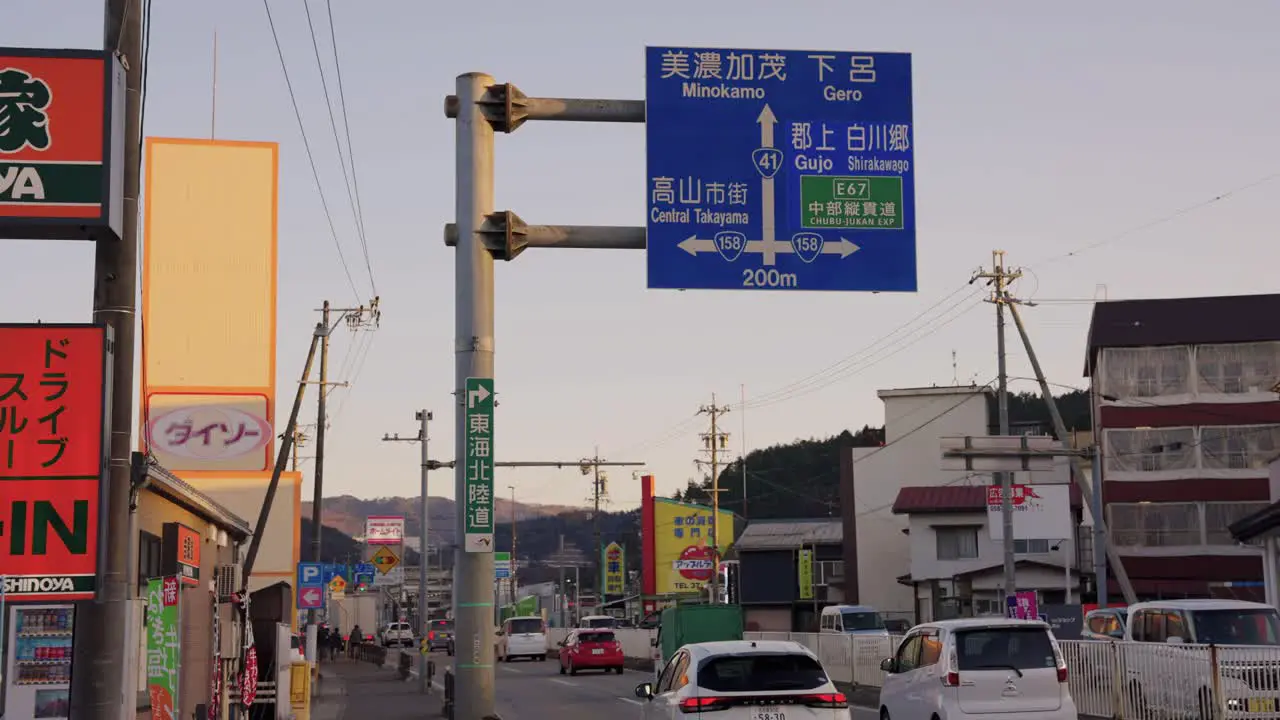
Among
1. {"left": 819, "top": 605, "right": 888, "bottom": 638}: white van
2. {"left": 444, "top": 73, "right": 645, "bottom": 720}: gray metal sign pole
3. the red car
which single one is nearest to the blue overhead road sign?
{"left": 444, "top": 73, "right": 645, "bottom": 720}: gray metal sign pole

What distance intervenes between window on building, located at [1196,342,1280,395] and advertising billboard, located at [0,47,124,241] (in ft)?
191

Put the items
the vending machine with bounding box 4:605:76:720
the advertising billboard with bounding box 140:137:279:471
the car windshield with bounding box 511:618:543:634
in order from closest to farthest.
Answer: the vending machine with bounding box 4:605:76:720 → the advertising billboard with bounding box 140:137:279:471 → the car windshield with bounding box 511:618:543:634

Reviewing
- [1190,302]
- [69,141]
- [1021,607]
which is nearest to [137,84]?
[69,141]

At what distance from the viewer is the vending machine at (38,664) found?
13008 millimetres

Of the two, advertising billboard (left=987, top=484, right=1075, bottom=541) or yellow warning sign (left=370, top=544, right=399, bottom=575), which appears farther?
advertising billboard (left=987, top=484, right=1075, bottom=541)

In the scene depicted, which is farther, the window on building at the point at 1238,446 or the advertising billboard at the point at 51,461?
the window on building at the point at 1238,446

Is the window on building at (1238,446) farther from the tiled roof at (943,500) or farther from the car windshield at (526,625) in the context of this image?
the car windshield at (526,625)

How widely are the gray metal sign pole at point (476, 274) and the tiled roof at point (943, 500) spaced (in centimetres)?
5302

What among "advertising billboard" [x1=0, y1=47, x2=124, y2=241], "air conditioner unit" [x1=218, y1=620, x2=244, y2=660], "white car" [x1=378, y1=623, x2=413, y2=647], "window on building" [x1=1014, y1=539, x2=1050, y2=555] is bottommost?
"white car" [x1=378, y1=623, x2=413, y2=647]

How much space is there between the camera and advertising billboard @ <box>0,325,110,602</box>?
11.2 metres

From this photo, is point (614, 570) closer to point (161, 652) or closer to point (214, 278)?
point (214, 278)

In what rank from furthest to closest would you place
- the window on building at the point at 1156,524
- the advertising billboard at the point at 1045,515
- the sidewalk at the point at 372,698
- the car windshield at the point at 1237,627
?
the window on building at the point at 1156,524
the advertising billboard at the point at 1045,515
the sidewalk at the point at 372,698
the car windshield at the point at 1237,627

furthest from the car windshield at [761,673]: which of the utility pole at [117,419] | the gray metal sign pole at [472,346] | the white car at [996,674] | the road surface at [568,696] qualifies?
the road surface at [568,696]

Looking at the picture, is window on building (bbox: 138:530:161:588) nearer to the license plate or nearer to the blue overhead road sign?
the blue overhead road sign
